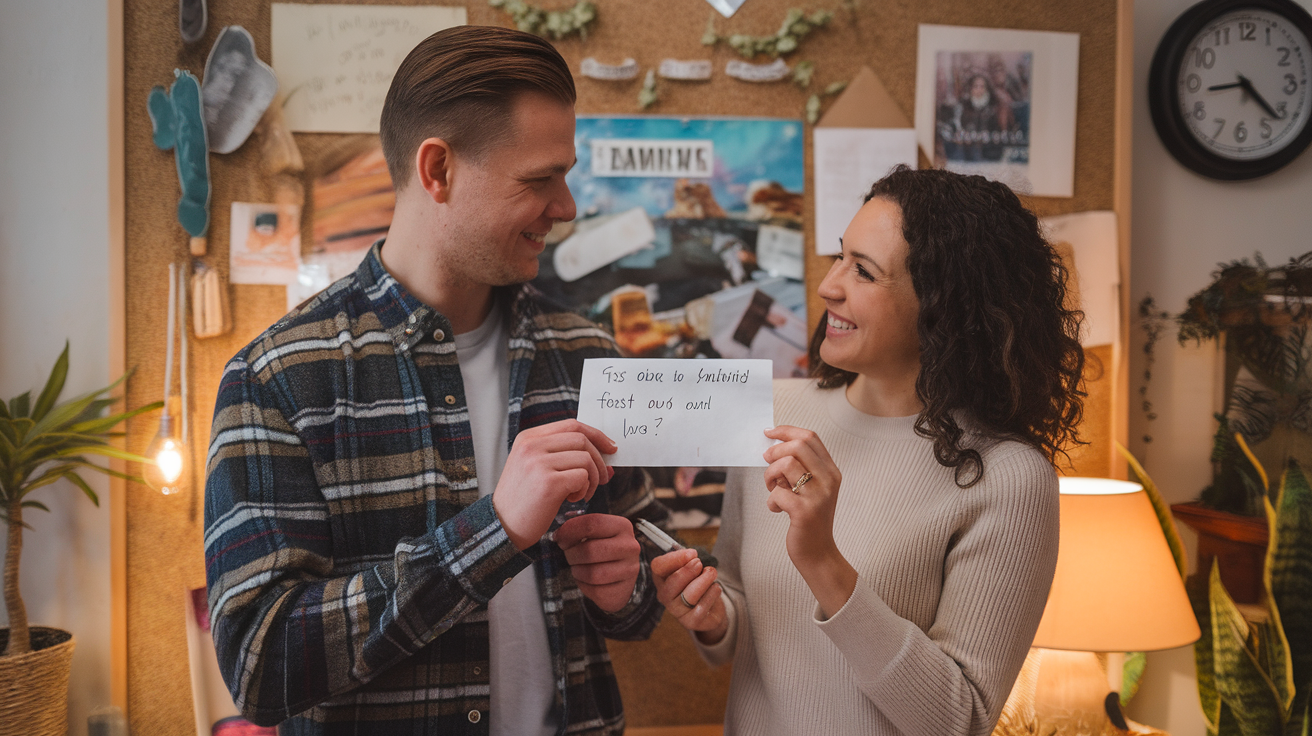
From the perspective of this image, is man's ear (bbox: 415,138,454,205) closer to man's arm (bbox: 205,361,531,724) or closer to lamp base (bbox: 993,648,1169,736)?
man's arm (bbox: 205,361,531,724)

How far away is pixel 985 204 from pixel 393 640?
3.19 ft

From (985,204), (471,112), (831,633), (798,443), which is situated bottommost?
(831,633)

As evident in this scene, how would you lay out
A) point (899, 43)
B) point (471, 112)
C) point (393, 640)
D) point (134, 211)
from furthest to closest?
point (899, 43) < point (134, 211) < point (471, 112) < point (393, 640)

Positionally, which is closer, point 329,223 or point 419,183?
point 419,183

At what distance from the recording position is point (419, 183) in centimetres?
105

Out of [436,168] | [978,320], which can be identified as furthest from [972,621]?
[436,168]

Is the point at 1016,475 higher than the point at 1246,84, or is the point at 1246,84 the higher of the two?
the point at 1246,84

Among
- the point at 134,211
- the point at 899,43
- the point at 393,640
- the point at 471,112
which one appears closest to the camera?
the point at 393,640

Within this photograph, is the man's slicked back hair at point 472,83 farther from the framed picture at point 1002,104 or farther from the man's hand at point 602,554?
the framed picture at point 1002,104

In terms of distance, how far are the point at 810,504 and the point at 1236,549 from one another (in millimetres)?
1589

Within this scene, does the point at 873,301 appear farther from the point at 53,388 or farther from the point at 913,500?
the point at 53,388

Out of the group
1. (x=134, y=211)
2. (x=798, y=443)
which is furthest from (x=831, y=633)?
(x=134, y=211)

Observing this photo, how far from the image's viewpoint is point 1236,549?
1865 millimetres

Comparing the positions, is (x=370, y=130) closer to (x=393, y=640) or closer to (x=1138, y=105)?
(x=393, y=640)
